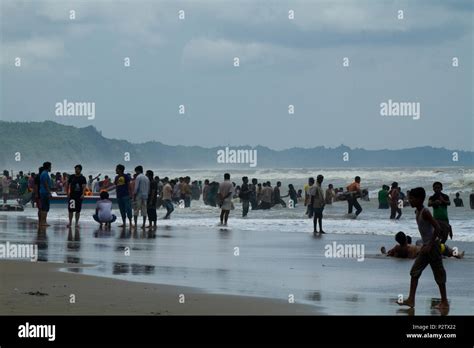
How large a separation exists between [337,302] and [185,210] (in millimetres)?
30486

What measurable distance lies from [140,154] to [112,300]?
173370 millimetres

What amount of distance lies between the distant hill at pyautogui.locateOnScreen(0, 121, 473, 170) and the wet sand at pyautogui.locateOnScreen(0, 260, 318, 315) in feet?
490

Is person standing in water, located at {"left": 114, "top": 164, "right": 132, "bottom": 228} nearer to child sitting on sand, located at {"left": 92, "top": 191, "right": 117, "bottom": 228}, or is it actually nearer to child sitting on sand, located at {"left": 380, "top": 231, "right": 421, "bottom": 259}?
child sitting on sand, located at {"left": 92, "top": 191, "right": 117, "bottom": 228}

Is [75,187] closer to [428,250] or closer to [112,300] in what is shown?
[112,300]

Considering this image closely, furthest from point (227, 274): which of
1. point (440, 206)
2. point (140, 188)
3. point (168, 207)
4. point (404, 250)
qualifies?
point (168, 207)

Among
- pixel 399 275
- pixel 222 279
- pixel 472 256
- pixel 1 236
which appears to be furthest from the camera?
pixel 1 236

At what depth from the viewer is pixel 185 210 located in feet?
143

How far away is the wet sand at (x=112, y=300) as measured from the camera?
1205cm

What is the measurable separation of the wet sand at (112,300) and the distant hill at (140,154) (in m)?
150

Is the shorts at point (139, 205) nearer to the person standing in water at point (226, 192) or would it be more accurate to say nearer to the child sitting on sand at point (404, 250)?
the person standing in water at point (226, 192)
